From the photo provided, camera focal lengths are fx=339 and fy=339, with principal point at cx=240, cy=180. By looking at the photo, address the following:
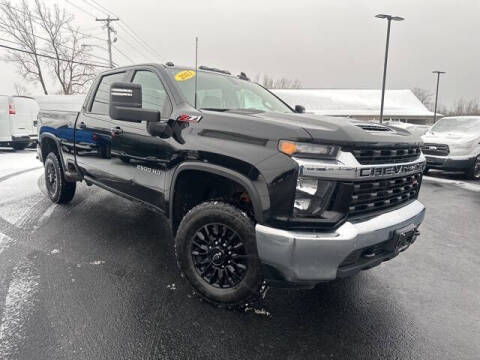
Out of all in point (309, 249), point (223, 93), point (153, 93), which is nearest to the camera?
point (309, 249)

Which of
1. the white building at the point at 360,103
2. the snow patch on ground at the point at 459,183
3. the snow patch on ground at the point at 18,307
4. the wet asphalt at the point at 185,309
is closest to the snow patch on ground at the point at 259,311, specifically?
the wet asphalt at the point at 185,309

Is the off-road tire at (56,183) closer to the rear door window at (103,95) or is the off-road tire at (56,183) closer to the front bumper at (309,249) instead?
the rear door window at (103,95)

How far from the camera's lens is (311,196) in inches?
84.1

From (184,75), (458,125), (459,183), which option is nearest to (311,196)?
(184,75)

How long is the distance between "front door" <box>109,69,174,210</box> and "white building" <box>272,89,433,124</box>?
36169mm

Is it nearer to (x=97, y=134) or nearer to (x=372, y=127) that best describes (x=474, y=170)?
(x=372, y=127)

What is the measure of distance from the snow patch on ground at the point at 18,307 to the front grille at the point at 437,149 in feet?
31.7

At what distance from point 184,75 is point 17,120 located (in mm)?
12002

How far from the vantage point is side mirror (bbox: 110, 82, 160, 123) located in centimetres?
275

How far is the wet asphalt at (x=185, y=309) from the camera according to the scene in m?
2.19

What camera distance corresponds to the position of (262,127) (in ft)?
7.57

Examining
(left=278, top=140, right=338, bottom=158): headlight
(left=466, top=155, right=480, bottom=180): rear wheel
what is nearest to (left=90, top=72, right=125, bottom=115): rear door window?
(left=278, top=140, right=338, bottom=158): headlight

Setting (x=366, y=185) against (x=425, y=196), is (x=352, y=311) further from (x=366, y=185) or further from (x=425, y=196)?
(x=425, y=196)

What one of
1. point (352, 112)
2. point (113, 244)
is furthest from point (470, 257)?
point (352, 112)
